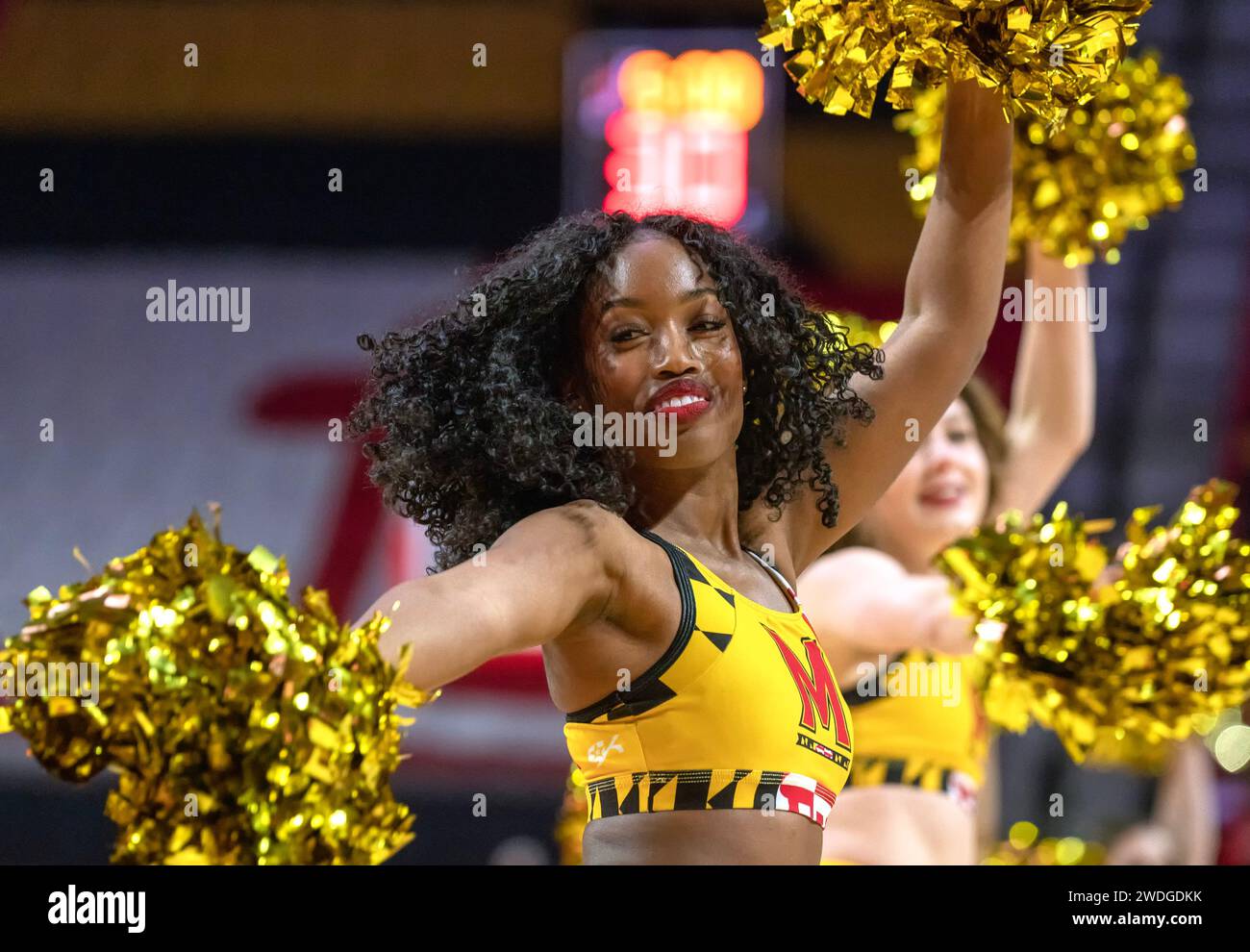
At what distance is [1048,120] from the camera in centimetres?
219

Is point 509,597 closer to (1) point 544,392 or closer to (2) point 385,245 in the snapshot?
(1) point 544,392

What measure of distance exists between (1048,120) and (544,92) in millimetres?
5419

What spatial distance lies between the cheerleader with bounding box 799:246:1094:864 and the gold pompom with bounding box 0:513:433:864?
1.59m

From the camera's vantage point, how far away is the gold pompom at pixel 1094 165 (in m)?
2.86

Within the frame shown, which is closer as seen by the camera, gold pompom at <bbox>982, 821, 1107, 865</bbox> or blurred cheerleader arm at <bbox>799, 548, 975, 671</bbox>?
blurred cheerleader arm at <bbox>799, 548, 975, 671</bbox>

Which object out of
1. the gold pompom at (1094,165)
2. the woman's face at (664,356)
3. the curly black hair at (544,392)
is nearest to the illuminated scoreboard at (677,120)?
the gold pompom at (1094,165)

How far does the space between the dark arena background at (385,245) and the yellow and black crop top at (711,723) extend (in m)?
4.34

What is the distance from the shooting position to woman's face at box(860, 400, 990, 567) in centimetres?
356

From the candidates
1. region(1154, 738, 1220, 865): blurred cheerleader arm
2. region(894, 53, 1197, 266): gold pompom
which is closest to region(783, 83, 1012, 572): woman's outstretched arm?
region(894, 53, 1197, 266): gold pompom

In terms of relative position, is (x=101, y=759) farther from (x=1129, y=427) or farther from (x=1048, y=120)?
(x=1129, y=427)

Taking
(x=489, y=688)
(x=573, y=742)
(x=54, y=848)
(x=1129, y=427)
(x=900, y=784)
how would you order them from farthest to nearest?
(x=1129, y=427), (x=489, y=688), (x=54, y=848), (x=900, y=784), (x=573, y=742)

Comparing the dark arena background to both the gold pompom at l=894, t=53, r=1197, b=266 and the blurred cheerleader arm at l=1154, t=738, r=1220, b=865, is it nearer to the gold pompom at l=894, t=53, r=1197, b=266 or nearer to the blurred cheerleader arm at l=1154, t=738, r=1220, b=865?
the blurred cheerleader arm at l=1154, t=738, r=1220, b=865

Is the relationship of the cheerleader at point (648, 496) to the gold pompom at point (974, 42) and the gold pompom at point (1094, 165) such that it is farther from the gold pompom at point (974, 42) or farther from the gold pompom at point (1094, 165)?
the gold pompom at point (1094, 165)
